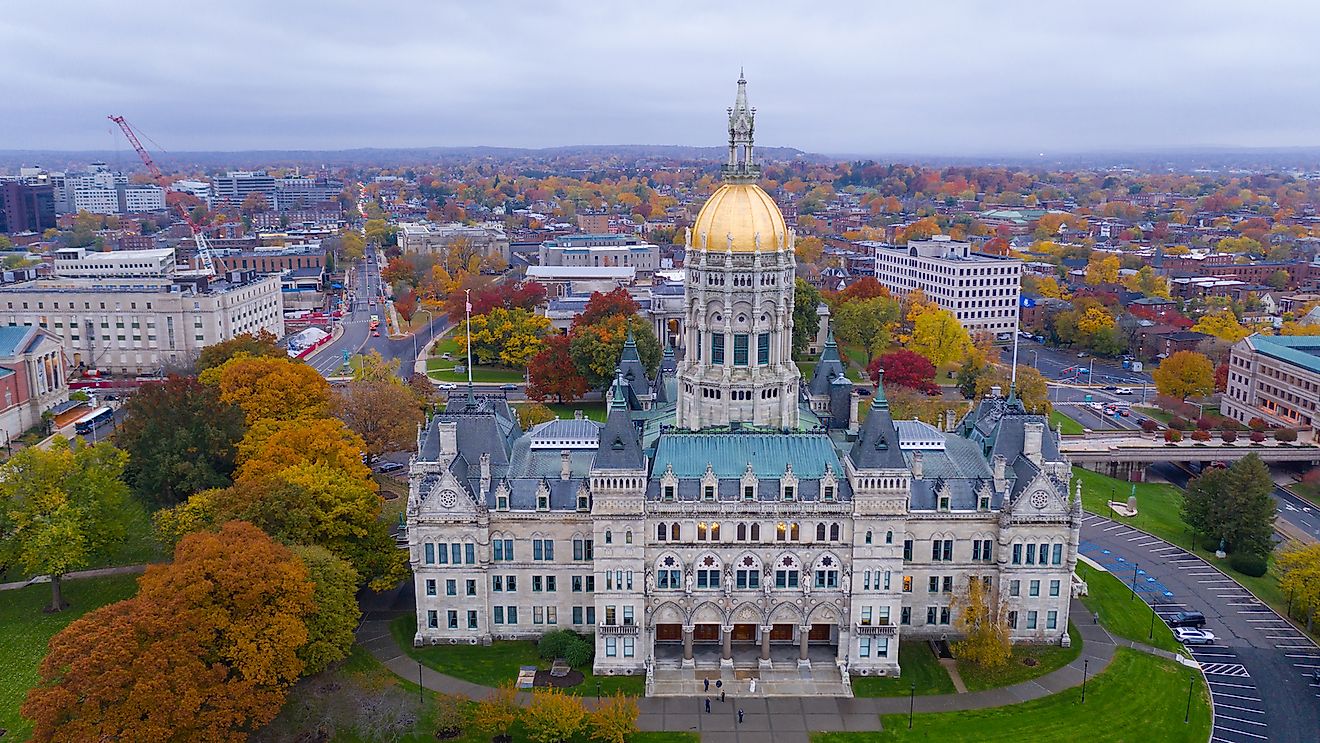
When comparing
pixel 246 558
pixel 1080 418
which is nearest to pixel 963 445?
pixel 246 558

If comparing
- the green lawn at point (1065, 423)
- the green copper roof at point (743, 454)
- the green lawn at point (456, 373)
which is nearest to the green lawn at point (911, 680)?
the green copper roof at point (743, 454)

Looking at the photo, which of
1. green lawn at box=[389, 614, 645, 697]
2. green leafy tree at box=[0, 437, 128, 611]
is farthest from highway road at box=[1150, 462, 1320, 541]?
green leafy tree at box=[0, 437, 128, 611]

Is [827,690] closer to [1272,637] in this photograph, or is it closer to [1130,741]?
[1130,741]

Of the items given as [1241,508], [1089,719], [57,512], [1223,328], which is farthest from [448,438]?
[1223,328]

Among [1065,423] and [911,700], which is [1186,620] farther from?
[1065,423]

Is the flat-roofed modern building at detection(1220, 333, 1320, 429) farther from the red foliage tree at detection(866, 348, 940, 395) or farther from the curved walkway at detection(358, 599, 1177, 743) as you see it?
the curved walkway at detection(358, 599, 1177, 743)

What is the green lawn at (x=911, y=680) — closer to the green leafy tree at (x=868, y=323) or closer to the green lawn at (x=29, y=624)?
the green lawn at (x=29, y=624)
